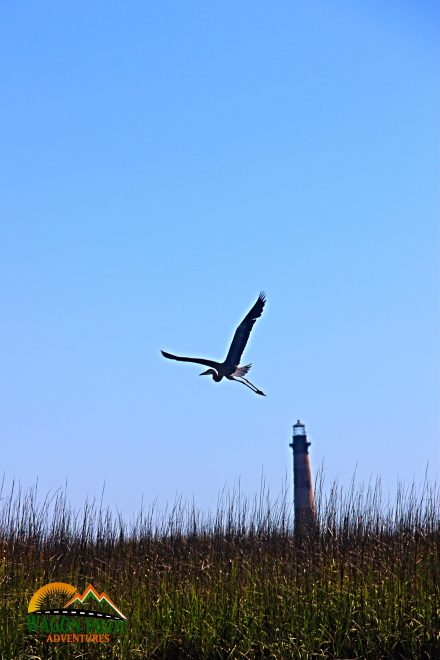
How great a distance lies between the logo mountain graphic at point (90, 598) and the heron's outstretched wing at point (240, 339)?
2462mm

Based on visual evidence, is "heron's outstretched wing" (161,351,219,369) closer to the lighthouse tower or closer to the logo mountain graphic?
the logo mountain graphic

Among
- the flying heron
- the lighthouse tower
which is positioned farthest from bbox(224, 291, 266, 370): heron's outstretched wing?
the lighthouse tower

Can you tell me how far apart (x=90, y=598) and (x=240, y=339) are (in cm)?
285

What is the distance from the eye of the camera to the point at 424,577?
8648mm

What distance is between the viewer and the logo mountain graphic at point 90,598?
8781mm

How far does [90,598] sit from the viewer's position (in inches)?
351

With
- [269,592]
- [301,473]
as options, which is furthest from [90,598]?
[301,473]

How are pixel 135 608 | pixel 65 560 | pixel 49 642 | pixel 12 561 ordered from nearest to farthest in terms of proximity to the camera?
pixel 49 642 < pixel 135 608 < pixel 12 561 < pixel 65 560

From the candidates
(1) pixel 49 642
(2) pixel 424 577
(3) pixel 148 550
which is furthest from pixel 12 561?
(2) pixel 424 577

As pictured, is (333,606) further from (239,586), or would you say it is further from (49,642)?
(49,642)

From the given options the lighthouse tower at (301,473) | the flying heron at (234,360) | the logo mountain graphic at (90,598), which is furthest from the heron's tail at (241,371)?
the lighthouse tower at (301,473)

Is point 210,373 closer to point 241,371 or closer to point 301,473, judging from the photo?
point 241,371

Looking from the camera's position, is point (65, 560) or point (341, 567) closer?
point (341, 567)

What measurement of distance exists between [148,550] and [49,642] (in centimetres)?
349
